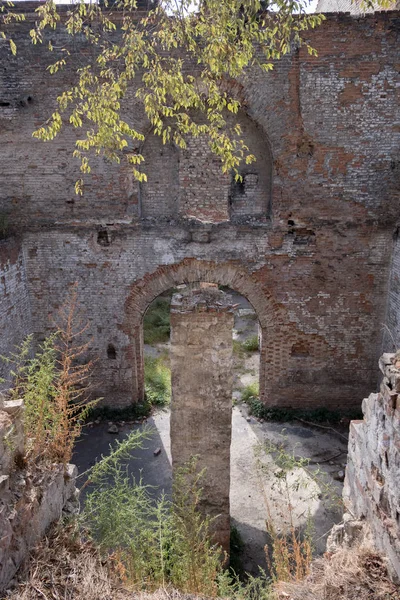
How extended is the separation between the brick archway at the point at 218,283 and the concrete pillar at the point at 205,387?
10.0 feet

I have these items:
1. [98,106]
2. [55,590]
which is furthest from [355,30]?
[55,590]

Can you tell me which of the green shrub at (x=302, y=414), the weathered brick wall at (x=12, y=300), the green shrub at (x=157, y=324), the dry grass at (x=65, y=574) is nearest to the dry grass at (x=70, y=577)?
the dry grass at (x=65, y=574)

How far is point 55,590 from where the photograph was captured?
269 centimetres

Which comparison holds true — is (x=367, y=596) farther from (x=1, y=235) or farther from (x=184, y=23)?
(x=1, y=235)

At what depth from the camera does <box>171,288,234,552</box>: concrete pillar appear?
463cm

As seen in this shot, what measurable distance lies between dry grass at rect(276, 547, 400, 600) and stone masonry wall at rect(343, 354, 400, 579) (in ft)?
0.35

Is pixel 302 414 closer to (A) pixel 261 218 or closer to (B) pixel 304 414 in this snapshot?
(B) pixel 304 414

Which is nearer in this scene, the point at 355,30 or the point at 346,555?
the point at 346,555

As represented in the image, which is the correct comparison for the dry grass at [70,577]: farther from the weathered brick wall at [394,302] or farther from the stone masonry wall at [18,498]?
the weathered brick wall at [394,302]

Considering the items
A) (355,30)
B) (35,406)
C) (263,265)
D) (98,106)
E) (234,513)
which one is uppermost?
(355,30)

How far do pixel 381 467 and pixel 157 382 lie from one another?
6487mm

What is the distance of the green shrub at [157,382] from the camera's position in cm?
872

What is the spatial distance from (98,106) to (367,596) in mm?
4485

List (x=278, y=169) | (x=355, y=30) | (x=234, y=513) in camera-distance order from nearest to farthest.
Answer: (x=234, y=513) → (x=355, y=30) → (x=278, y=169)
